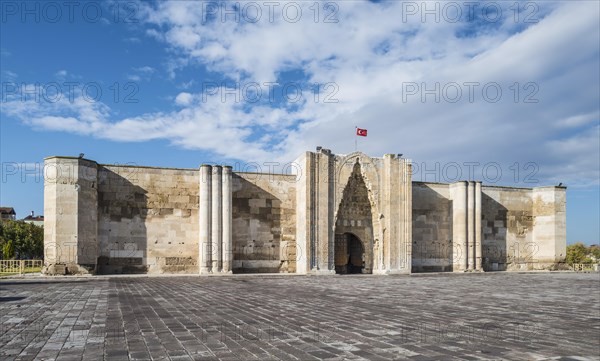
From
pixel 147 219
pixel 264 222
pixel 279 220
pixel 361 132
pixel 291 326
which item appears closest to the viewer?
pixel 291 326

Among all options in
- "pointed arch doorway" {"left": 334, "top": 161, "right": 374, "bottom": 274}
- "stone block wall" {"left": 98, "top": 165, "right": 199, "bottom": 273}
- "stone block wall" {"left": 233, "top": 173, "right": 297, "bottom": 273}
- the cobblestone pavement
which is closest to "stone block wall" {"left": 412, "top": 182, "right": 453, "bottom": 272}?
"pointed arch doorway" {"left": 334, "top": 161, "right": 374, "bottom": 274}

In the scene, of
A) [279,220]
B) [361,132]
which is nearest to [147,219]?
[279,220]

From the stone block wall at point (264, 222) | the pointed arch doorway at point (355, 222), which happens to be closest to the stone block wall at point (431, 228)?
the pointed arch doorway at point (355, 222)

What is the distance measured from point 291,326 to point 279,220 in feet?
58.1

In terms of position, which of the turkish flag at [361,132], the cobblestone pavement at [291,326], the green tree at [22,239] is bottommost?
the green tree at [22,239]

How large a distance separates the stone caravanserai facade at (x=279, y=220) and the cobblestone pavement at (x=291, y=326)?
8.35 metres

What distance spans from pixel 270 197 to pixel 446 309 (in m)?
15.9

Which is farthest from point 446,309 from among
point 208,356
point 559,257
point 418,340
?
point 559,257

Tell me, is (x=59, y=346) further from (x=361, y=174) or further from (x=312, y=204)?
(x=361, y=174)

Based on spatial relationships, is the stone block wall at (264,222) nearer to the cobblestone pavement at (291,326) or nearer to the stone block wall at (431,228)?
the stone block wall at (431,228)

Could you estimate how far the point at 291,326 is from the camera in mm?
8406

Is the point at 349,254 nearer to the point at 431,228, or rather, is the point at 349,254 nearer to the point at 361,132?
the point at 431,228

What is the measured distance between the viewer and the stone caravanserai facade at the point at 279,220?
71.6 ft

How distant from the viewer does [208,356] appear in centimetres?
608
